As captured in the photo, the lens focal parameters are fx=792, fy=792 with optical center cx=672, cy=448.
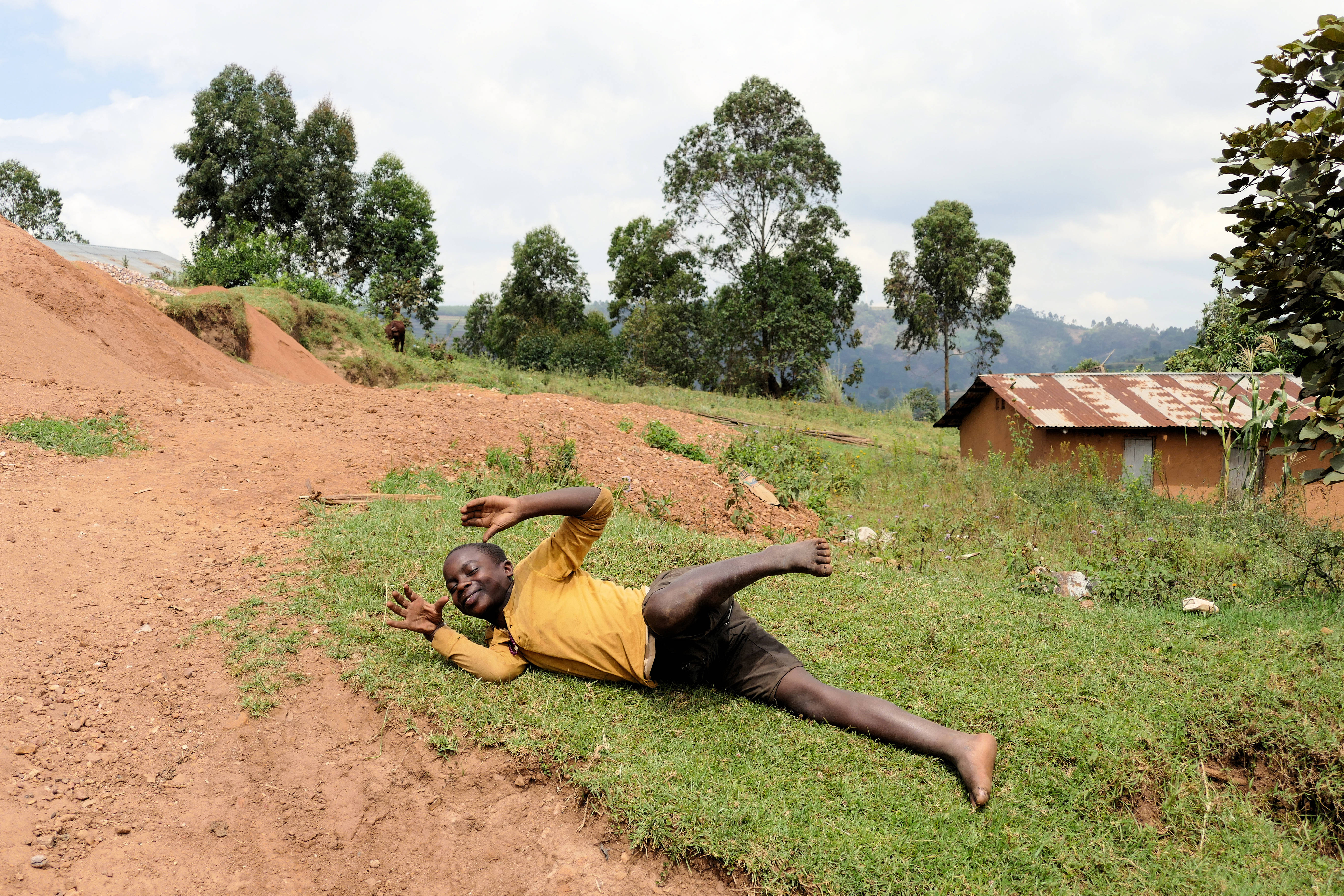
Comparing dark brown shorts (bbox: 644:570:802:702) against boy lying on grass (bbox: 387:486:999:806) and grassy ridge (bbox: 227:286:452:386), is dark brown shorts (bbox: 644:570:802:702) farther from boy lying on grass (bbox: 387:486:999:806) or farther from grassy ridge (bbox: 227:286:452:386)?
grassy ridge (bbox: 227:286:452:386)

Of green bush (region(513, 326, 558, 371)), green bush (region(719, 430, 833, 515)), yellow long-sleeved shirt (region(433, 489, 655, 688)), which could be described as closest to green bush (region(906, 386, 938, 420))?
green bush (region(513, 326, 558, 371))

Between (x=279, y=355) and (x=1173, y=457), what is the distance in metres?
15.5

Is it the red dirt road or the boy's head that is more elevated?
the boy's head

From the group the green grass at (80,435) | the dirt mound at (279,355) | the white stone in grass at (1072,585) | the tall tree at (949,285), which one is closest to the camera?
the white stone in grass at (1072,585)

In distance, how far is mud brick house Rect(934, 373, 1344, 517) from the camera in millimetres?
11922

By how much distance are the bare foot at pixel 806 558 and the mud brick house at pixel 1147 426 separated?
31.1ft

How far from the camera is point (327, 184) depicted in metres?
30.6

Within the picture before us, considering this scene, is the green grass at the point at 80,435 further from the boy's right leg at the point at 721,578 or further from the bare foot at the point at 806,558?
the bare foot at the point at 806,558

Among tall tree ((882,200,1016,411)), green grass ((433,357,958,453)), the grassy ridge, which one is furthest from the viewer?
tall tree ((882,200,1016,411))

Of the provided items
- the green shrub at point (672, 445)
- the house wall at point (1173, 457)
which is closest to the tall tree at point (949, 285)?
the house wall at point (1173, 457)

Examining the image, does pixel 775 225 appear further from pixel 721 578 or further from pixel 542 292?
pixel 721 578

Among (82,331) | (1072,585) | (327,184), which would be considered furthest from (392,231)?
(1072,585)

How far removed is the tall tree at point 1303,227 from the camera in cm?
418

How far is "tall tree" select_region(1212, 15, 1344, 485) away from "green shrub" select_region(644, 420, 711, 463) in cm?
601
